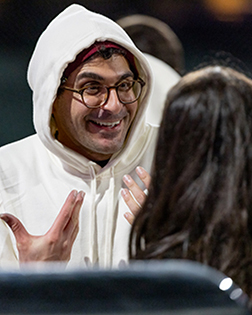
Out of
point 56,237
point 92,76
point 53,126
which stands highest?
point 92,76

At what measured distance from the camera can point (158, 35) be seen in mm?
1236

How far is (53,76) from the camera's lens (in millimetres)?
1040

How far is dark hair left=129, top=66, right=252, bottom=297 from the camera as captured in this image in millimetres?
624

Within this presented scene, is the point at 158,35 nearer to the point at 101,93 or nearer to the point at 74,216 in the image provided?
the point at 101,93

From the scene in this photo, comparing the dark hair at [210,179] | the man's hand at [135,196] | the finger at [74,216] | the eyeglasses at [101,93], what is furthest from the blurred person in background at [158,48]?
the dark hair at [210,179]

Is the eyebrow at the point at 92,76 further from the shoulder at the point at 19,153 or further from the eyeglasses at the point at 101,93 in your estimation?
the shoulder at the point at 19,153

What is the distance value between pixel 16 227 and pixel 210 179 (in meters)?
0.42

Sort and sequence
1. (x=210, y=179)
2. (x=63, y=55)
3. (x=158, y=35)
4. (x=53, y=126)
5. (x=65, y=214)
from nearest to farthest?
(x=210, y=179) → (x=65, y=214) → (x=63, y=55) → (x=53, y=126) → (x=158, y=35)

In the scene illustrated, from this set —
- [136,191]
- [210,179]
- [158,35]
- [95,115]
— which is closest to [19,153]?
[95,115]

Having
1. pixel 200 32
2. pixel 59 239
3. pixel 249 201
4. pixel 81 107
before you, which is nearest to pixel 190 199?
pixel 249 201

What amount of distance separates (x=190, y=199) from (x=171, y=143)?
0.07 m

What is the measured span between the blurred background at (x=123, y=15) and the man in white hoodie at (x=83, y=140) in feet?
0.16

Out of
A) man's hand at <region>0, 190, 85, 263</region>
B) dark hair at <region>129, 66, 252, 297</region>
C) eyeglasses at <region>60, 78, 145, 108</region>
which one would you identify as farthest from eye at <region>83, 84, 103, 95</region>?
dark hair at <region>129, 66, 252, 297</region>

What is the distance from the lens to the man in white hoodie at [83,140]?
1050mm
